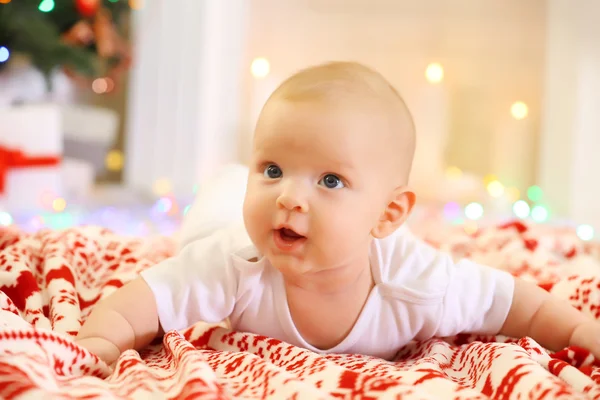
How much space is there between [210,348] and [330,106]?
339 millimetres

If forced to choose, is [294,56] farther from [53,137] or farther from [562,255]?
[562,255]

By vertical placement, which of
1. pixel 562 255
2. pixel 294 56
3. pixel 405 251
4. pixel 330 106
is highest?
pixel 294 56

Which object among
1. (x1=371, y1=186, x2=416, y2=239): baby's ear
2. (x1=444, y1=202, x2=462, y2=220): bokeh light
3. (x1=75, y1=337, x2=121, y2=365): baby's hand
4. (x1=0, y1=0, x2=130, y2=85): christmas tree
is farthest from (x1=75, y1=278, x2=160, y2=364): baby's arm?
(x1=444, y1=202, x2=462, y2=220): bokeh light

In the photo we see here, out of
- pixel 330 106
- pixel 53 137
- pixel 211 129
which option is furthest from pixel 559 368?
pixel 211 129

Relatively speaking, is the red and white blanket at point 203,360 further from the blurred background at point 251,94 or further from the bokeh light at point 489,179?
the bokeh light at point 489,179

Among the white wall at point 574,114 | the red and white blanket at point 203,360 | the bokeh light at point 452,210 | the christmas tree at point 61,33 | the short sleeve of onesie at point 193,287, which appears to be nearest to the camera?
the red and white blanket at point 203,360

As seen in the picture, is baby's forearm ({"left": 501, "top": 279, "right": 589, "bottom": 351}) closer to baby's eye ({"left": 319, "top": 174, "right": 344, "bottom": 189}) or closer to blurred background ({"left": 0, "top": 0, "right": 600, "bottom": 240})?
baby's eye ({"left": 319, "top": 174, "right": 344, "bottom": 189})

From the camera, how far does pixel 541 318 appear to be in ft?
2.89

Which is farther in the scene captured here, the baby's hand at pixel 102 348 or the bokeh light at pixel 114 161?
the bokeh light at pixel 114 161

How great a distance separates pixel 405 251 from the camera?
90cm

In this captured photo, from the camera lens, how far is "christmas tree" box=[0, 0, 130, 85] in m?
2.23

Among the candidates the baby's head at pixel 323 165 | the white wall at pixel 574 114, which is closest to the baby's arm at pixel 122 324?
the baby's head at pixel 323 165

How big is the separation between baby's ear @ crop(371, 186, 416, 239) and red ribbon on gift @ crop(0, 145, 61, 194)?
5.39 feet

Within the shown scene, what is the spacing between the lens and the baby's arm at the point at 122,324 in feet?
2.46
